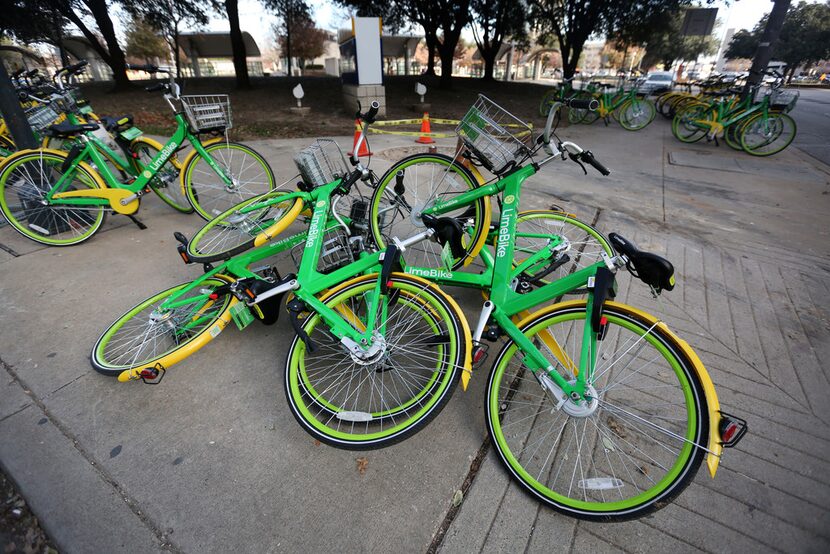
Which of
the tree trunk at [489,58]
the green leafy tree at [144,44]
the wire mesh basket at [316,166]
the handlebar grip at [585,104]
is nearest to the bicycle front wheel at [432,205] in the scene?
the wire mesh basket at [316,166]

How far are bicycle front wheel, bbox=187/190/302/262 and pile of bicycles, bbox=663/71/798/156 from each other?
30.8ft

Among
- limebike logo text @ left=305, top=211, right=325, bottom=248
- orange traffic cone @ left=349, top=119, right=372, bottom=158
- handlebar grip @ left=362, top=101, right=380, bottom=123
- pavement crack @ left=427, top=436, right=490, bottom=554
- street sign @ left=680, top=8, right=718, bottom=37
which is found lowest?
pavement crack @ left=427, top=436, right=490, bottom=554

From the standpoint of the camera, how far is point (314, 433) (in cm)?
178

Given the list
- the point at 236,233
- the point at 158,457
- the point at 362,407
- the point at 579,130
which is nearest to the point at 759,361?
the point at 362,407

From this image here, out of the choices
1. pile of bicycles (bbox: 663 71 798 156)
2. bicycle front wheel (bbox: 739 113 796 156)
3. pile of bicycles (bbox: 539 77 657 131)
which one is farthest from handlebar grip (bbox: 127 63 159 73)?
bicycle front wheel (bbox: 739 113 796 156)

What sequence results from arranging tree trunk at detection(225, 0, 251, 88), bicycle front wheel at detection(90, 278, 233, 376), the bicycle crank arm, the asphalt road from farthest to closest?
1. tree trunk at detection(225, 0, 251, 88)
2. the asphalt road
3. the bicycle crank arm
4. bicycle front wheel at detection(90, 278, 233, 376)

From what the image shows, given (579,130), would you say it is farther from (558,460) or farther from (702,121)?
(558,460)

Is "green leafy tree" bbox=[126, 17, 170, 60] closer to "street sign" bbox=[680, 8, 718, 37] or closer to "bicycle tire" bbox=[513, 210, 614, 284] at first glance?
"street sign" bbox=[680, 8, 718, 37]

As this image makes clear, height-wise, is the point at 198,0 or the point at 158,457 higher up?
the point at 198,0

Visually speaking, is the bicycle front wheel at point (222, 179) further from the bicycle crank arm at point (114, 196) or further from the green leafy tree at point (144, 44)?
the green leafy tree at point (144, 44)

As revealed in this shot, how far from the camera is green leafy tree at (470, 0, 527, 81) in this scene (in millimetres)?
17641

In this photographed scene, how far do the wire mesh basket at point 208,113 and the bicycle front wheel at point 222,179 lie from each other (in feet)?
0.84

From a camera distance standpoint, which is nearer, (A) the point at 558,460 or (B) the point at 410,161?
(A) the point at 558,460

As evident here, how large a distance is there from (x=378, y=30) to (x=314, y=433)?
10.1 meters
